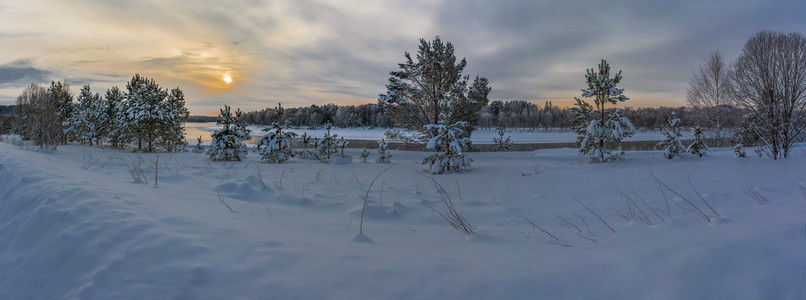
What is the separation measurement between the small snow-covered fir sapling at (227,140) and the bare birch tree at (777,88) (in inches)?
683

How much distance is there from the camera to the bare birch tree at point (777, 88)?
9.74 meters

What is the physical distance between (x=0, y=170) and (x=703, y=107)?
3976 cm

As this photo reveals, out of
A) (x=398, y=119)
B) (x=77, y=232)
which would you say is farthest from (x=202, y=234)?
(x=398, y=119)

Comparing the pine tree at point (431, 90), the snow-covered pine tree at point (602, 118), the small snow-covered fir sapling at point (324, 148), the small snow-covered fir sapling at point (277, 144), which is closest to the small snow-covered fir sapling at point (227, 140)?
the small snow-covered fir sapling at point (277, 144)

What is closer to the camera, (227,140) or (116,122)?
(227,140)

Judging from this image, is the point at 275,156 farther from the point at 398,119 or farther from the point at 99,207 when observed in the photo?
the point at 99,207

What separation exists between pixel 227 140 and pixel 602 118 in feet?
46.5

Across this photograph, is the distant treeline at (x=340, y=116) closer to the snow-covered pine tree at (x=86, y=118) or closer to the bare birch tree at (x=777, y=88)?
the snow-covered pine tree at (x=86, y=118)

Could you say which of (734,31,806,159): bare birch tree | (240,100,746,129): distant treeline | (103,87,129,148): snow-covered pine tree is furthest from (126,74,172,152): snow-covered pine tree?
(240,100,746,129): distant treeline

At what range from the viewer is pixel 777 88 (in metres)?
10.2

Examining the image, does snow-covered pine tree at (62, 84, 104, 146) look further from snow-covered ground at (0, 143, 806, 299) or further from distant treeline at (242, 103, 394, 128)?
distant treeline at (242, 103, 394, 128)

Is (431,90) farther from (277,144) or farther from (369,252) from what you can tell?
(369,252)

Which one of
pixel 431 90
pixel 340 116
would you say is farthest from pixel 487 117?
pixel 431 90

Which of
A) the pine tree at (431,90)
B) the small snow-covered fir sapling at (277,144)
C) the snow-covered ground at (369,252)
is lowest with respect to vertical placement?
the snow-covered ground at (369,252)
